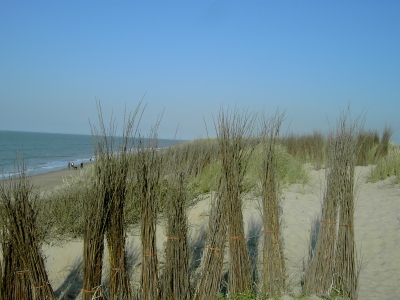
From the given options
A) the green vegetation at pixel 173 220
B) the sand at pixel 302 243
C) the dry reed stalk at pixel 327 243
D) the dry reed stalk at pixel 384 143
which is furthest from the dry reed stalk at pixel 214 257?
the dry reed stalk at pixel 384 143

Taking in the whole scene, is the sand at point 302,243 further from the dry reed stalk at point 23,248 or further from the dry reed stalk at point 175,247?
the dry reed stalk at point 23,248

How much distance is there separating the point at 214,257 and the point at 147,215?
2.53ft

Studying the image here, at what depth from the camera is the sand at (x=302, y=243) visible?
16.0ft

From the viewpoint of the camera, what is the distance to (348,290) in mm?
3766

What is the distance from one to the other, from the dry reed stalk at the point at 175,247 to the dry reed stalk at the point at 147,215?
0.42ft

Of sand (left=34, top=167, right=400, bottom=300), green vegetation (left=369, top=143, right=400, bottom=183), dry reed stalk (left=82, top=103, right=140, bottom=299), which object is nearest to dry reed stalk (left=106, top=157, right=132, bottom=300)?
dry reed stalk (left=82, top=103, right=140, bottom=299)

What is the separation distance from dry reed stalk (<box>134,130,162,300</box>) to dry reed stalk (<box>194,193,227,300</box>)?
0.45 m

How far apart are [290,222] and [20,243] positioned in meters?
4.93

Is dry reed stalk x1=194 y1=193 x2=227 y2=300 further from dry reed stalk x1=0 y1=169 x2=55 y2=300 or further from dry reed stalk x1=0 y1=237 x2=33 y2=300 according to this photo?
dry reed stalk x1=0 y1=237 x2=33 y2=300

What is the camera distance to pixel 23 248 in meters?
3.41

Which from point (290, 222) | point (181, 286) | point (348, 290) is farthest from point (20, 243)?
→ point (290, 222)

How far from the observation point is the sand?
16.0ft

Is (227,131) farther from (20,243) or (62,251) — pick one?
(62,251)

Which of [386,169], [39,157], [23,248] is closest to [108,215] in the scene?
[23,248]
